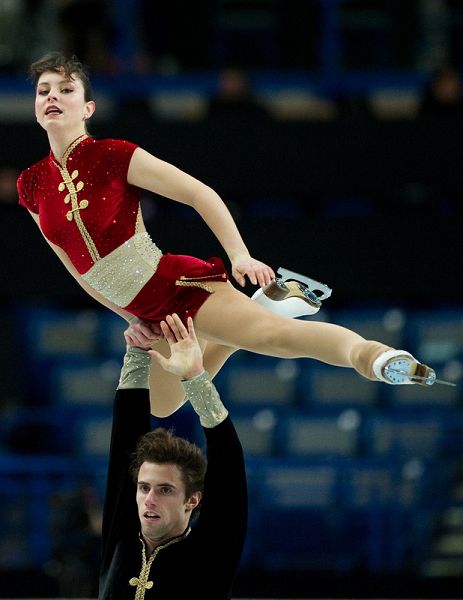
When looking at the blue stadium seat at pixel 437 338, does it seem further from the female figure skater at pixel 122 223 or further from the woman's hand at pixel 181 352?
the woman's hand at pixel 181 352

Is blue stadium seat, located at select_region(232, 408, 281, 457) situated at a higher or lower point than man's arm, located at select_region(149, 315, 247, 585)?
higher

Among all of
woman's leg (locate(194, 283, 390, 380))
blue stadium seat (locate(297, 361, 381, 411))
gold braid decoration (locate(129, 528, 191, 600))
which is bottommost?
gold braid decoration (locate(129, 528, 191, 600))

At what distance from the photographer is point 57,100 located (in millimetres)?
3672

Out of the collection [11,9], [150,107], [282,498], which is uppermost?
[11,9]

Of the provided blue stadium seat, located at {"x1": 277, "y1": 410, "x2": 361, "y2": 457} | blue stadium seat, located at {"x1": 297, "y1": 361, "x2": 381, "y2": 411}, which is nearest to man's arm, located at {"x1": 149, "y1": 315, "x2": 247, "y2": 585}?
blue stadium seat, located at {"x1": 277, "y1": 410, "x2": 361, "y2": 457}

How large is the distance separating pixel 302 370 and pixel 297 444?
0.81 metres

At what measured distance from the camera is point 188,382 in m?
3.24

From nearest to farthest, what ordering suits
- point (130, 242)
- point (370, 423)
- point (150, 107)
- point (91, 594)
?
point (130, 242), point (91, 594), point (370, 423), point (150, 107)

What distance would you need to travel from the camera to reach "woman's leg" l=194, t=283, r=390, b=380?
3377 mm

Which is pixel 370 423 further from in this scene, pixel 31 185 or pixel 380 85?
pixel 31 185

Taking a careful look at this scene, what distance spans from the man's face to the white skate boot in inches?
26.6

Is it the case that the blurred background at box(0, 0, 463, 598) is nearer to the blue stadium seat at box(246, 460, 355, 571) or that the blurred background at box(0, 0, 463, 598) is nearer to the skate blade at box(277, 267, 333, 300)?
the blue stadium seat at box(246, 460, 355, 571)

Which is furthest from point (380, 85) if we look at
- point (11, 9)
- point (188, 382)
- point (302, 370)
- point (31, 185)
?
point (188, 382)

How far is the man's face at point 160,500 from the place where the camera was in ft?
10.7
